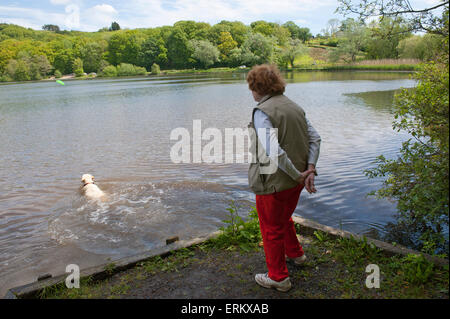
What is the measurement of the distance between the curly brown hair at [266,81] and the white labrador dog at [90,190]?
6.32 meters

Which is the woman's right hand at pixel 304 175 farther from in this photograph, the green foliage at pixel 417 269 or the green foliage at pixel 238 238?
the green foliage at pixel 238 238

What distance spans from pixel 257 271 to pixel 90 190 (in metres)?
6.02

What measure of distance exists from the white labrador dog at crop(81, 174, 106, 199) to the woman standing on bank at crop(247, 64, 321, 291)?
6120 mm

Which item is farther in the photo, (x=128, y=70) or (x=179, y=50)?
(x=179, y=50)

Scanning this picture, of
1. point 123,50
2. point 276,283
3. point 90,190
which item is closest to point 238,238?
point 276,283

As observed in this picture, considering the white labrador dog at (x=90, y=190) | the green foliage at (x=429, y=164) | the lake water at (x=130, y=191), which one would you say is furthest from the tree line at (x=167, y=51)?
the green foliage at (x=429, y=164)

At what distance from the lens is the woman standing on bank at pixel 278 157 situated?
3012 millimetres

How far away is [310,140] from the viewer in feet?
11.0

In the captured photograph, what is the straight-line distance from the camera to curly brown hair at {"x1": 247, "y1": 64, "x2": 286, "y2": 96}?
3074mm

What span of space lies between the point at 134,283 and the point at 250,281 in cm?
135

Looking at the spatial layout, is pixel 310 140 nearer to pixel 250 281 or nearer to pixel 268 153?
pixel 268 153

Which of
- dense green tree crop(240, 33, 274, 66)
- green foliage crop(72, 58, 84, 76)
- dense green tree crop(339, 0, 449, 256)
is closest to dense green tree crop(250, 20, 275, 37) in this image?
dense green tree crop(240, 33, 274, 66)

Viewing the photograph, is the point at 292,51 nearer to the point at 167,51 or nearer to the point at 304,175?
the point at 167,51

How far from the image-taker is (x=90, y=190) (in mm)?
8367
